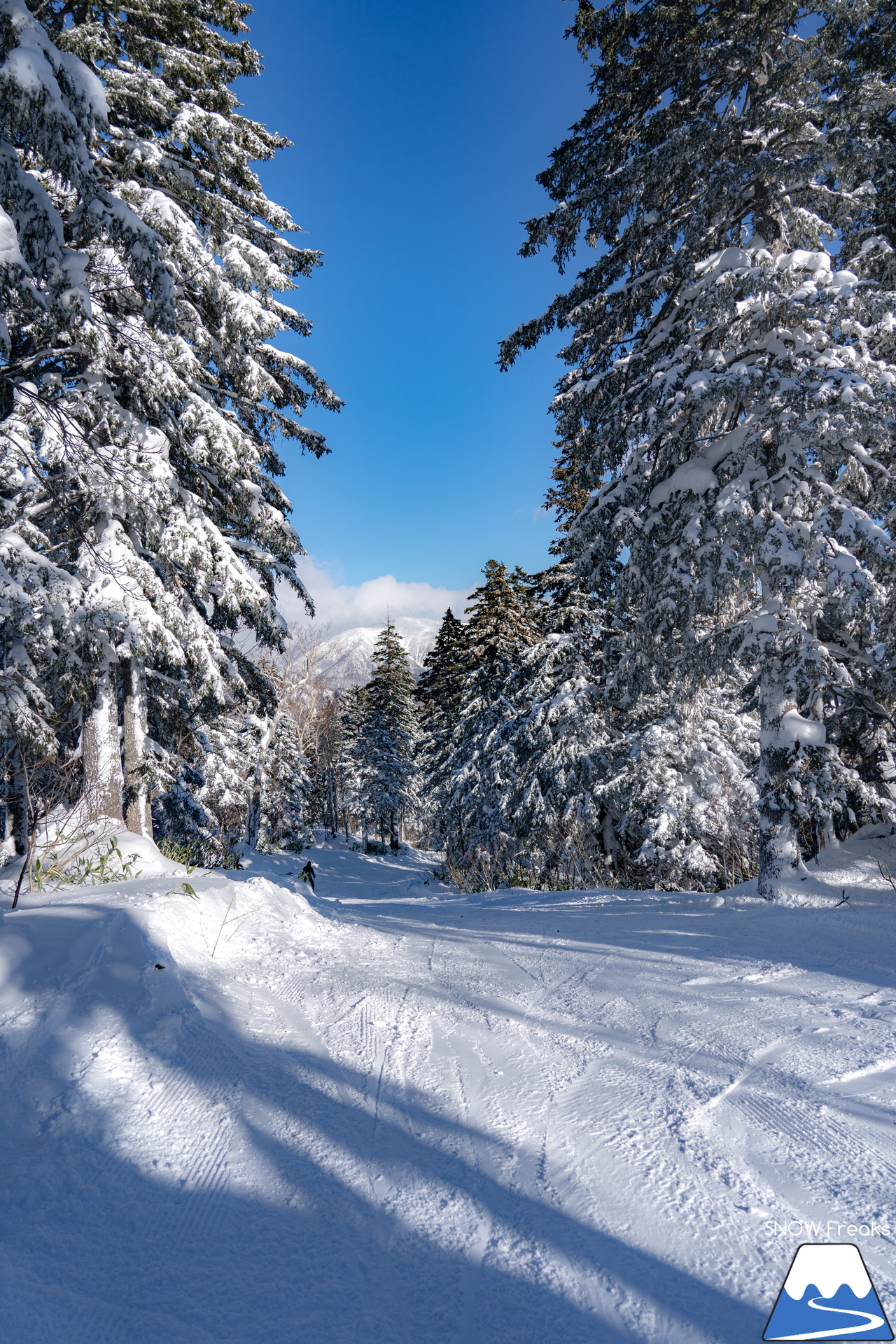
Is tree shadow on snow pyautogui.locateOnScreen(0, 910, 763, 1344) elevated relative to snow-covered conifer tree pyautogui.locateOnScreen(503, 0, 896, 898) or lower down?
lower down

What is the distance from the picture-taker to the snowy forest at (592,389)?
5.46 meters

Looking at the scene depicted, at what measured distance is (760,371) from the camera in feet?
18.8

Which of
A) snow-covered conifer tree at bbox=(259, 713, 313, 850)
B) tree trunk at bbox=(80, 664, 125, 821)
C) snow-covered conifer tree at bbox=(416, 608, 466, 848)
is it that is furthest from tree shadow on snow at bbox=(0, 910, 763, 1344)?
snow-covered conifer tree at bbox=(259, 713, 313, 850)

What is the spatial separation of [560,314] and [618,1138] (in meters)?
9.39

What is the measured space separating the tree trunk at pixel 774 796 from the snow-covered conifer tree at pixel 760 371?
21 millimetres

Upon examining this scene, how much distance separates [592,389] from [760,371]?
2.69m

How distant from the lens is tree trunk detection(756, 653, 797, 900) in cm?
595

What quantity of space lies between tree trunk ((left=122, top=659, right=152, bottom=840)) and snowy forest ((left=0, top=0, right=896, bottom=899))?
3 centimetres

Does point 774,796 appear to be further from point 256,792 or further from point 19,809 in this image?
point 256,792

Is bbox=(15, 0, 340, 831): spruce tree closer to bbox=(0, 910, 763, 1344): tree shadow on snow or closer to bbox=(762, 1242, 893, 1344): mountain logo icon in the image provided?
bbox=(0, 910, 763, 1344): tree shadow on snow

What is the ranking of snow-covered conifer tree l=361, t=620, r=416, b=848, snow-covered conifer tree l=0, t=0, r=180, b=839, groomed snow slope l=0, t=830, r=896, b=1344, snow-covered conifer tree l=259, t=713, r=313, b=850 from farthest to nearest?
1. snow-covered conifer tree l=361, t=620, r=416, b=848
2. snow-covered conifer tree l=259, t=713, r=313, b=850
3. snow-covered conifer tree l=0, t=0, r=180, b=839
4. groomed snow slope l=0, t=830, r=896, b=1344

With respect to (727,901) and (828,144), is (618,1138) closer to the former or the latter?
(727,901)

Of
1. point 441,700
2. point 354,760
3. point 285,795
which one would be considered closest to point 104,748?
point 441,700
